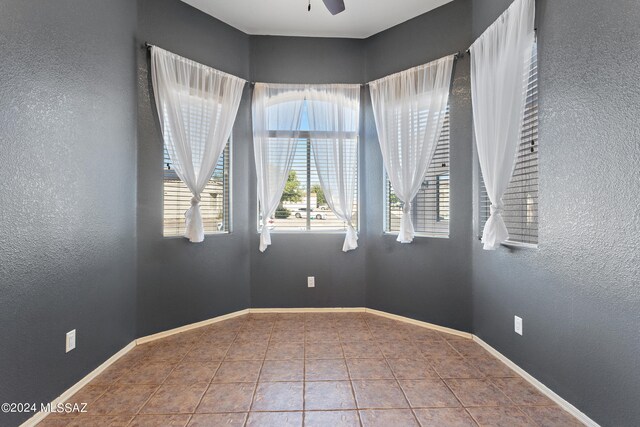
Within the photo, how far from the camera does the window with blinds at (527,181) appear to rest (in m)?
2.11

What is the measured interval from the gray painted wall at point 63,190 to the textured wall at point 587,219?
9.74 feet

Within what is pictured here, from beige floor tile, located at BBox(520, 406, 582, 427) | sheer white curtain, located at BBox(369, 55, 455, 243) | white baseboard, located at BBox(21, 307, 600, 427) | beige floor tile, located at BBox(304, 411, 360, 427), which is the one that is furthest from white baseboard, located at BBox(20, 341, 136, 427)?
beige floor tile, located at BBox(520, 406, 582, 427)

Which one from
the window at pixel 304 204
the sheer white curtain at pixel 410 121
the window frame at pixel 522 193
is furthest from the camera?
the window at pixel 304 204

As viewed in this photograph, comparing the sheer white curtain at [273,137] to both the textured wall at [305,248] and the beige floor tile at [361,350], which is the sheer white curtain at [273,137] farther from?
the beige floor tile at [361,350]

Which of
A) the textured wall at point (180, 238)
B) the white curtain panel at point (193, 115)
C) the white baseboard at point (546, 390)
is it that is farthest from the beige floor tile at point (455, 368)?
the white curtain panel at point (193, 115)

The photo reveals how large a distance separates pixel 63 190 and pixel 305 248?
2.24 meters

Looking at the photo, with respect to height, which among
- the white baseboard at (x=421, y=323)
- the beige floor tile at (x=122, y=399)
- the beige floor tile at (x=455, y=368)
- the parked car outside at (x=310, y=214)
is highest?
the parked car outside at (x=310, y=214)

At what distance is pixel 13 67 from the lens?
5.09 feet

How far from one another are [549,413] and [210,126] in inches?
133

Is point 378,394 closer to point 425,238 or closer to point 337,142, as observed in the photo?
point 425,238

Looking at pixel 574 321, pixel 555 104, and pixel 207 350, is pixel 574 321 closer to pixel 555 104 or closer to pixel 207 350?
pixel 555 104

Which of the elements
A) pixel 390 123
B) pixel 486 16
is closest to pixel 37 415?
pixel 390 123

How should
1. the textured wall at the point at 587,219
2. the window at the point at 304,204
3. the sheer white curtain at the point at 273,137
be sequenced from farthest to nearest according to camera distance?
the window at the point at 304,204 → the sheer white curtain at the point at 273,137 → the textured wall at the point at 587,219

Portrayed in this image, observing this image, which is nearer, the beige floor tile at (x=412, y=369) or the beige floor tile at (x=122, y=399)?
the beige floor tile at (x=122, y=399)
